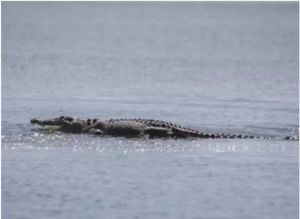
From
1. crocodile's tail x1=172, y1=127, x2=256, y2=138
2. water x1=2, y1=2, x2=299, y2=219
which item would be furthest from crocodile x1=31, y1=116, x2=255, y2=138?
water x1=2, y1=2, x2=299, y2=219

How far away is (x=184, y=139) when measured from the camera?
21500 millimetres

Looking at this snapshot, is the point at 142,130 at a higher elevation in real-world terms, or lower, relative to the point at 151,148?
higher

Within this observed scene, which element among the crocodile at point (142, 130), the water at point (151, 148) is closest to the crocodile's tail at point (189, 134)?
the crocodile at point (142, 130)

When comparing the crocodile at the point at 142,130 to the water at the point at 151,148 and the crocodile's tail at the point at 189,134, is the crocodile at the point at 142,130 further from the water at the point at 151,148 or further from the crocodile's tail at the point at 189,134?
the water at the point at 151,148

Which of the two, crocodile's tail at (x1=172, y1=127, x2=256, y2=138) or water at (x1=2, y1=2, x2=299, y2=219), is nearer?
water at (x1=2, y1=2, x2=299, y2=219)

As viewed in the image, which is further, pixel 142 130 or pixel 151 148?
pixel 142 130

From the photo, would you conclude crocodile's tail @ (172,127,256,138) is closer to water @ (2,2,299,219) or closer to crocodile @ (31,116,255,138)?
crocodile @ (31,116,255,138)

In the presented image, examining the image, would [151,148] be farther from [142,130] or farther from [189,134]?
[189,134]

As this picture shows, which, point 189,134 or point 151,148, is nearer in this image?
point 151,148

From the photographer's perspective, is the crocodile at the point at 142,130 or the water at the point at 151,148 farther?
the crocodile at the point at 142,130

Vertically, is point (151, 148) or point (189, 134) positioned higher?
point (189, 134)

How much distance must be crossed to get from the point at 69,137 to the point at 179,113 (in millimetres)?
4689

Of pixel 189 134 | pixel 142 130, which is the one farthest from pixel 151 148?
pixel 189 134

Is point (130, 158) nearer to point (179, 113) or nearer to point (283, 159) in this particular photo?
point (283, 159)
